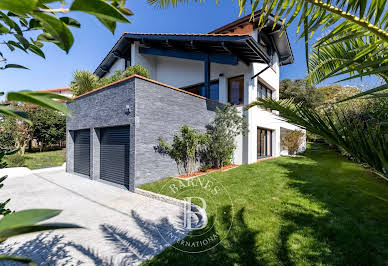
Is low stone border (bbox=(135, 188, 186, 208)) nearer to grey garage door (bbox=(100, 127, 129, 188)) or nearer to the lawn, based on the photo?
the lawn

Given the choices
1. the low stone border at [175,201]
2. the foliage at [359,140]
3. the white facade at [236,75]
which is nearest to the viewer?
the foliage at [359,140]

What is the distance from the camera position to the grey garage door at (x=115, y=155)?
7586mm

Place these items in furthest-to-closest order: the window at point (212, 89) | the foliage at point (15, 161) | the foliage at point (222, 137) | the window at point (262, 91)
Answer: the window at point (262, 91)
the window at point (212, 89)
the foliage at point (15, 161)
the foliage at point (222, 137)

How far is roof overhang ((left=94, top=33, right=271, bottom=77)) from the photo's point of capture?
8.63 m

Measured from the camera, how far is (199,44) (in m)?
10.2

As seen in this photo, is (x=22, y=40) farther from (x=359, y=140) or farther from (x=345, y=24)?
(x=345, y=24)

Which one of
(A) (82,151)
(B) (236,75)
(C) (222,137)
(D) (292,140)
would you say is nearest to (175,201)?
(C) (222,137)

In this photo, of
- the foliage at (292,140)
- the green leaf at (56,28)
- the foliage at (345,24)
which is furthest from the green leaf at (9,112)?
the foliage at (292,140)

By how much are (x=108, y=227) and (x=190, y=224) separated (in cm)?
189

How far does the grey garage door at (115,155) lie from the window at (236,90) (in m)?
6.85

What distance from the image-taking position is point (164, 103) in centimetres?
786

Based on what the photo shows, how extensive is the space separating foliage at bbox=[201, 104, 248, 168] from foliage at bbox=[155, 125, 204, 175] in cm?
105

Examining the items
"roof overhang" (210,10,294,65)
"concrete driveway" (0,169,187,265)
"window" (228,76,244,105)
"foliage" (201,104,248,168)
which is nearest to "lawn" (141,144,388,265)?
"concrete driveway" (0,169,187,265)

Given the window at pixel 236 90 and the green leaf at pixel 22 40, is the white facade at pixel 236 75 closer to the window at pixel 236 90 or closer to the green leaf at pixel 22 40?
the window at pixel 236 90
